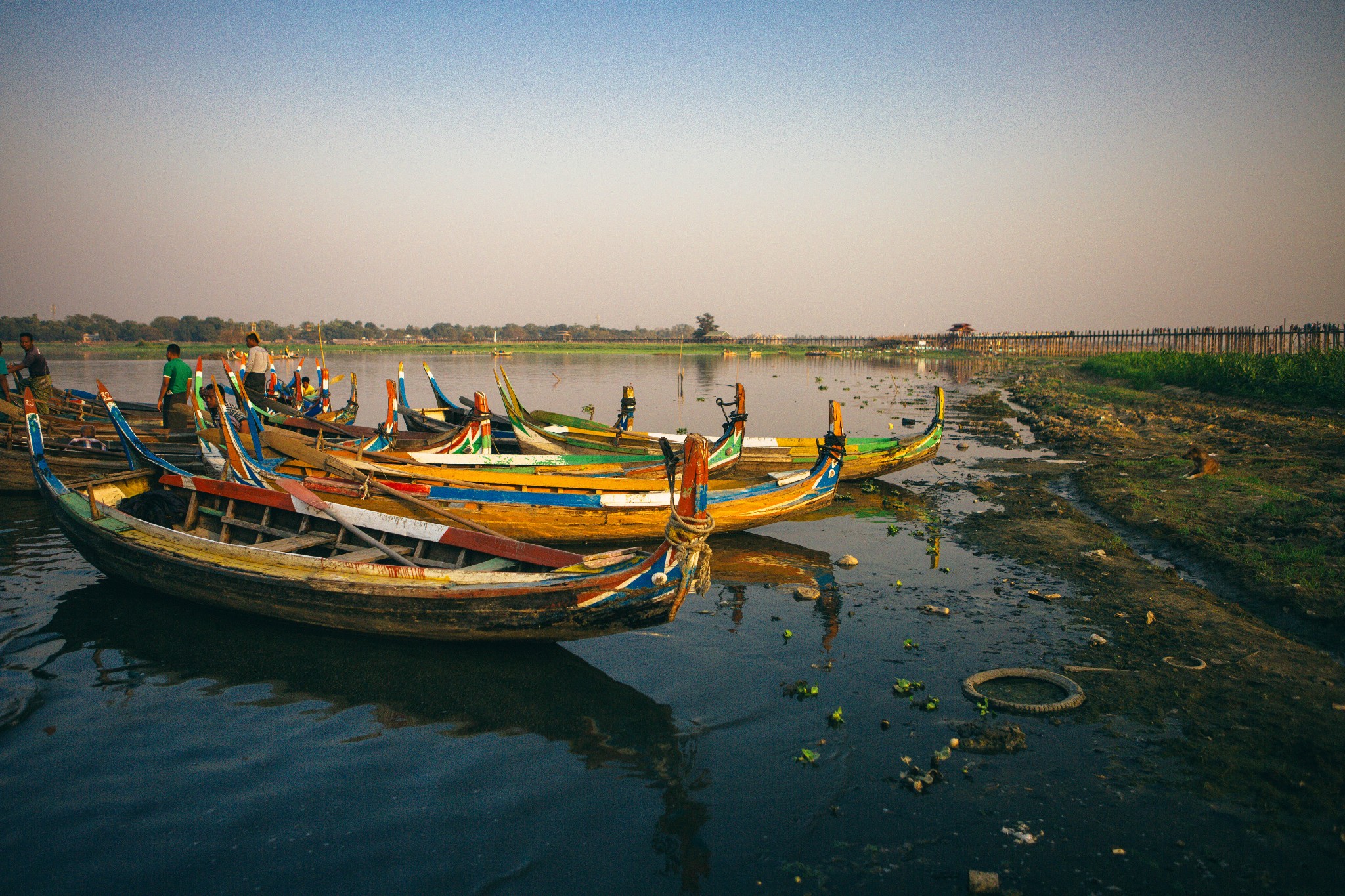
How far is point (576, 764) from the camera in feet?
16.6

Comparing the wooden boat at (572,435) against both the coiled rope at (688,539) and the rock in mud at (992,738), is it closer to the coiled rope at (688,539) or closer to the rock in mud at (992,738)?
the coiled rope at (688,539)

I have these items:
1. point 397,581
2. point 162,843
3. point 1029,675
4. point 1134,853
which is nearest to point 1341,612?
point 1029,675

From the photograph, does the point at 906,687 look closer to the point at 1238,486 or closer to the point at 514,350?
the point at 1238,486

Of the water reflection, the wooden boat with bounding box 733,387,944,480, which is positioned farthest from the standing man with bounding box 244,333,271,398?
the wooden boat with bounding box 733,387,944,480

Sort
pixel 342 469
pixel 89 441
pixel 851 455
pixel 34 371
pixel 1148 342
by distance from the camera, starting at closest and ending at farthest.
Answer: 1. pixel 342 469
2. pixel 89 441
3. pixel 851 455
4. pixel 34 371
5. pixel 1148 342

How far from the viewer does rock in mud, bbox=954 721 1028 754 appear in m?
4.93

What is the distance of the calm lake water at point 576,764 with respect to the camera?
397cm

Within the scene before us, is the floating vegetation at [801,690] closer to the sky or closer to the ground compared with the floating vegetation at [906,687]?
closer to the ground

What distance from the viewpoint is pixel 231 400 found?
2220 cm

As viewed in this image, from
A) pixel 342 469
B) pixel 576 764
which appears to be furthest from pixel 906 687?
pixel 342 469

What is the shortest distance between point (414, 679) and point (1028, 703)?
5047mm

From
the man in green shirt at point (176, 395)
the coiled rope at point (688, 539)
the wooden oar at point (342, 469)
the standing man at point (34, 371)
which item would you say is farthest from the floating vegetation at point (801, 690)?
the standing man at point (34, 371)

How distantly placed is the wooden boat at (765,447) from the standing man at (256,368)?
6.19 meters

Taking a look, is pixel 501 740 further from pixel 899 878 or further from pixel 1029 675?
pixel 1029 675
